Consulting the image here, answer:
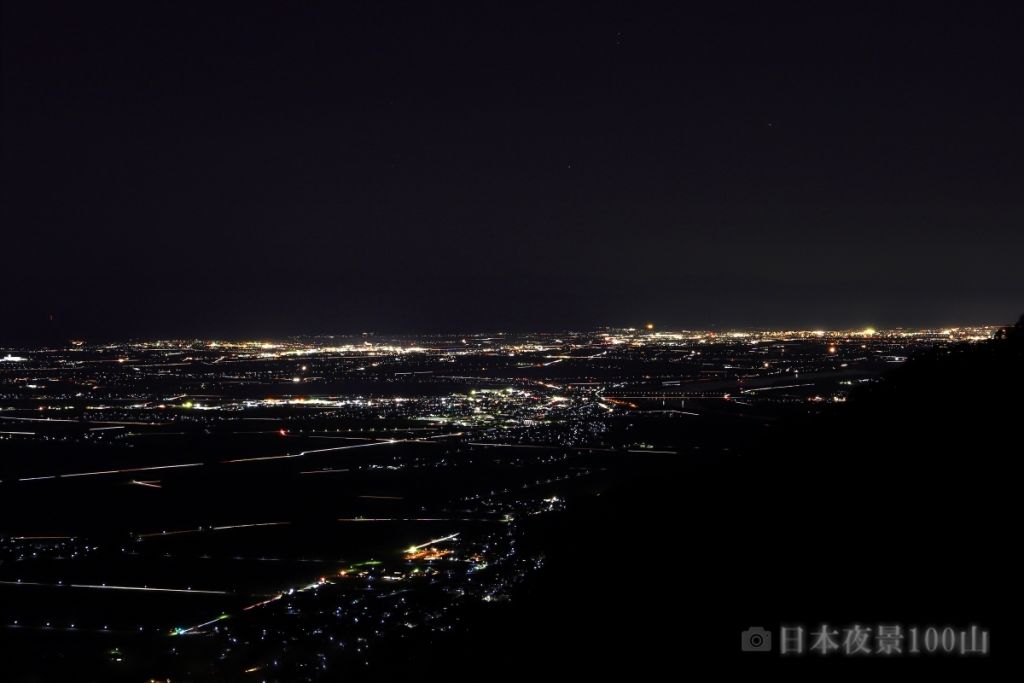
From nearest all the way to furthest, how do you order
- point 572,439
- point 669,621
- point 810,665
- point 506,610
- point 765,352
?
point 810,665 → point 669,621 → point 506,610 → point 572,439 → point 765,352

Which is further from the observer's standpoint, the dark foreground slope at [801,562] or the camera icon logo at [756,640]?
the dark foreground slope at [801,562]

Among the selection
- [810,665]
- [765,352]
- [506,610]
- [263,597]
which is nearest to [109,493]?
[263,597]

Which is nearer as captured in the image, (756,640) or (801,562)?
(756,640)

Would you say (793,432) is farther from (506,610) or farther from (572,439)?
(572,439)

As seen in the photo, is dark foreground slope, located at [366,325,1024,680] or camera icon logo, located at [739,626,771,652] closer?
camera icon logo, located at [739,626,771,652]
